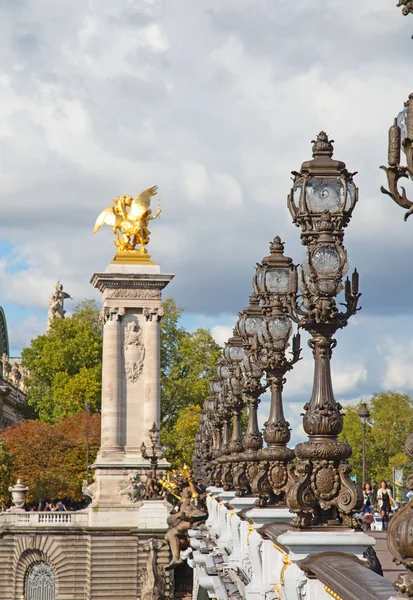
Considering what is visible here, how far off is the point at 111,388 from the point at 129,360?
1687 millimetres

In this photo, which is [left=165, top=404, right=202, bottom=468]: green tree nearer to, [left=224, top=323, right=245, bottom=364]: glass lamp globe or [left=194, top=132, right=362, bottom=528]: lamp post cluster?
[left=224, top=323, right=245, bottom=364]: glass lamp globe

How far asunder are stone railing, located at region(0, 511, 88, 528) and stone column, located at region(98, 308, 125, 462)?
13.2 feet

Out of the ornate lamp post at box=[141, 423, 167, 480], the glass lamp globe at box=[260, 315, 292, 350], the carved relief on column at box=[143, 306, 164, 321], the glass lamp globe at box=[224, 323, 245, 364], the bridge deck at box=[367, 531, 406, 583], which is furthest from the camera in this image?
the carved relief on column at box=[143, 306, 164, 321]

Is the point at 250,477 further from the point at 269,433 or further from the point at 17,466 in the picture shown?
the point at 17,466

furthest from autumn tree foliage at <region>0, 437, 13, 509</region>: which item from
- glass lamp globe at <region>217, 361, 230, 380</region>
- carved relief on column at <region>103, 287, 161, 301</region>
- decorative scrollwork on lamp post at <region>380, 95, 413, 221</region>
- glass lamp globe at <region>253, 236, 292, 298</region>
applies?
decorative scrollwork on lamp post at <region>380, 95, 413, 221</region>

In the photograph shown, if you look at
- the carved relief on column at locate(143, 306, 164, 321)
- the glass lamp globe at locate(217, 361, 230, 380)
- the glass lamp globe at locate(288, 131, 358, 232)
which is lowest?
the glass lamp globe at locate(288, 131, 358, 232)

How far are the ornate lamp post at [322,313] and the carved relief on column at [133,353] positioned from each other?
57.0 m

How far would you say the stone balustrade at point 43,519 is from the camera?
63.6m

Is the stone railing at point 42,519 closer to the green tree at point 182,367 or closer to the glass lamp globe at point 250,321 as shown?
the green tree at point 182,367

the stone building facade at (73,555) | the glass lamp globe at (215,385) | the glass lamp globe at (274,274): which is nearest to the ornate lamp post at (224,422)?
the glass lamp globe at (215,385)

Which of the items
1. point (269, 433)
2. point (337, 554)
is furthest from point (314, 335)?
point (269, 433)

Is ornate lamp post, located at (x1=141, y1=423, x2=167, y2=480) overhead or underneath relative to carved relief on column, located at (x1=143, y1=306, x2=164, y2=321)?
underneath

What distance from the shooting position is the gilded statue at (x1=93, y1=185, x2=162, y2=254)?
73875mm

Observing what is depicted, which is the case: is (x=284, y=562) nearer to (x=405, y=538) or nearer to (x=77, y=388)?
(x=405, y=538)
